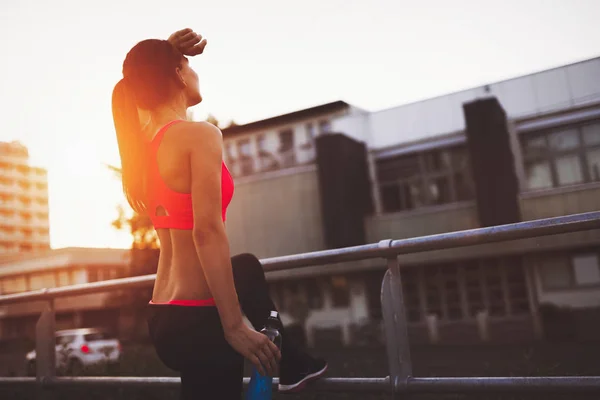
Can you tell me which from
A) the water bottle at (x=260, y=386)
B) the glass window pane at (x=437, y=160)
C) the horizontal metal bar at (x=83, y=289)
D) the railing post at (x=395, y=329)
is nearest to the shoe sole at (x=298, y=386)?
the railing post at (x=395, y=329)

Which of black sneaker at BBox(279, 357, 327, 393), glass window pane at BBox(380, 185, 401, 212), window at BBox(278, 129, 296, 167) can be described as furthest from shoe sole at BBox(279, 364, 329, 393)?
window at BBox(278, 129, 296, 167)

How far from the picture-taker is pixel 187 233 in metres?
1.85

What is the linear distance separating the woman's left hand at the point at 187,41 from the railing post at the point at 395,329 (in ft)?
3.57

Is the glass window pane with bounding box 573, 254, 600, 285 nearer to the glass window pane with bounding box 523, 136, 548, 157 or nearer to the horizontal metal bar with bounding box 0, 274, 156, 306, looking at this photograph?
the glass window pane with bounding box 523, 136, 548, 157

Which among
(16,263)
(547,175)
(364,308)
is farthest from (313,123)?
(16,263)

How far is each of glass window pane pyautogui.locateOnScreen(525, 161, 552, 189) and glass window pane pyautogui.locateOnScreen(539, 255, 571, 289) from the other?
311 centimetres

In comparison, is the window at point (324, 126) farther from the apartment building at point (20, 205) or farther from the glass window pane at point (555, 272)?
the apartment building at point (20, 205)

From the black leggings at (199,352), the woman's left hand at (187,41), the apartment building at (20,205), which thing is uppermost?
the apartment building at (20,205)

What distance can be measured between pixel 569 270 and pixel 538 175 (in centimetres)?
421

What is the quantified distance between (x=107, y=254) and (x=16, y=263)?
40.0 ft

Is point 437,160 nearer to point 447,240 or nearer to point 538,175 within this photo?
point 538,175

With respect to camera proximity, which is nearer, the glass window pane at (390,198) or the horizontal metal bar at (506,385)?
the horizontal metal bar at (506,385)

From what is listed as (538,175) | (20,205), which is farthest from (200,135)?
(20,205)

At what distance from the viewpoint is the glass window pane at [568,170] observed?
82.7 ft
